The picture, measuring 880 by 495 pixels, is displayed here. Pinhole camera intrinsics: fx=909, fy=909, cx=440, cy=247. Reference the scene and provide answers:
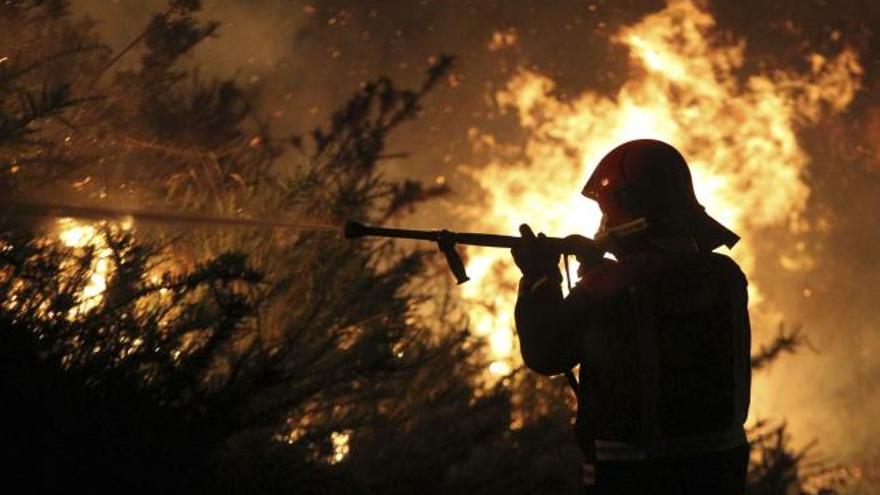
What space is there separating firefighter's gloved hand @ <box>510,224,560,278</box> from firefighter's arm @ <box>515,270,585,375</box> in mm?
121

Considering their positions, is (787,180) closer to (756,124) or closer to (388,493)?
(756,124)

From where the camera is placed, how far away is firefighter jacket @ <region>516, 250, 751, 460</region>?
3.35 metres

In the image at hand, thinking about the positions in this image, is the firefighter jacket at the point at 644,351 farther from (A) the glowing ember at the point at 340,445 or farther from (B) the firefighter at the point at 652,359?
(A) the glowing ember at the point at 340,445

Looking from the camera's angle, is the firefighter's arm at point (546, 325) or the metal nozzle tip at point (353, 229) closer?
the firefighter's arm at point (546, 325)

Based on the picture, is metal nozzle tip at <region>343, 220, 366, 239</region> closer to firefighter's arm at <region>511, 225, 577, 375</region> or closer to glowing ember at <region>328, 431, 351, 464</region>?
firefighter's arm at <region>511, 225, 577, 375</region>

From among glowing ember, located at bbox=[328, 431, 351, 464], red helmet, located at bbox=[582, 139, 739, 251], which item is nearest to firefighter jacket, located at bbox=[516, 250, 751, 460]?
red helmet, located at bbox=[582, 139, 739, 251]

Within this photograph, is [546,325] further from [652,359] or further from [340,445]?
[340,445]

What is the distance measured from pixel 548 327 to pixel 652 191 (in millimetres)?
819

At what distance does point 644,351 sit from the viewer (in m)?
3.32

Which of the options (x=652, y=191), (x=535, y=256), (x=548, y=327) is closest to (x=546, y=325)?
(x=548, y=327)

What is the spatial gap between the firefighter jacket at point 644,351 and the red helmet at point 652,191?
0.32 m

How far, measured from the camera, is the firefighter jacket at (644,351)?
3352mm

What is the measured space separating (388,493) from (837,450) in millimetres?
43201

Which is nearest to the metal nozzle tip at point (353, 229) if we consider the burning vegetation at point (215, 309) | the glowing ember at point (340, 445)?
the burning vegetation at point (215, 309)
